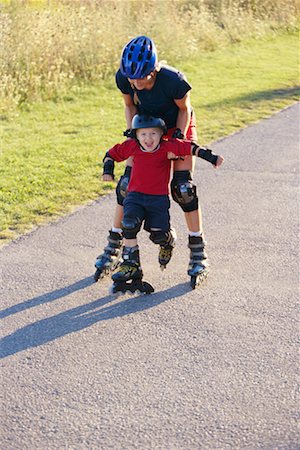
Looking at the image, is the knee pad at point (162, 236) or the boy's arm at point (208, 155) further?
the knee pad at point (162, 236)

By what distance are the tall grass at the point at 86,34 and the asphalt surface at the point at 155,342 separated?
16.9 ft

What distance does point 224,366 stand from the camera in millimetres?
5023

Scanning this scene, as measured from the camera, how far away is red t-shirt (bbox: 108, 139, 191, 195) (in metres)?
6.07

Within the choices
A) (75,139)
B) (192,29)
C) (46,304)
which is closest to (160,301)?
(46,304)

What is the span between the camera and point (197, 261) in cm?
630

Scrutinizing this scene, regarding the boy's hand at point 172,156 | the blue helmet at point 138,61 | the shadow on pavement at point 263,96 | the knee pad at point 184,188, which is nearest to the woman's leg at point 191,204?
the knee pad at point 184,188

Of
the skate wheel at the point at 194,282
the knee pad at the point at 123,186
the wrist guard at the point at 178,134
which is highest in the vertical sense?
the wrist guard at the point at 178,134

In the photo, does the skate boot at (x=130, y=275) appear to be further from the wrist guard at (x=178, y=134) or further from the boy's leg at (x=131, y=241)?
the wrist guard at (x=178, y=134)

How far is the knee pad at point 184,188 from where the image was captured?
6145mm

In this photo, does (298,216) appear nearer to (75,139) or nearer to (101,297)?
(101,297)

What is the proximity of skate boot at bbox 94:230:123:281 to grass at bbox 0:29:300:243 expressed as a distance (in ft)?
3.49

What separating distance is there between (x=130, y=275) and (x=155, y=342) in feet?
2.53

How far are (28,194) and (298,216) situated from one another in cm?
253

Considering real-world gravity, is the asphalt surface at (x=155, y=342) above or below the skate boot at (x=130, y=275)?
below
